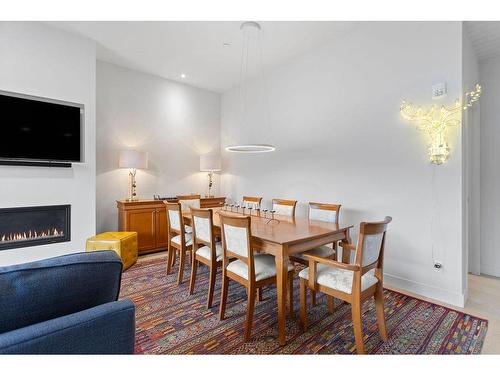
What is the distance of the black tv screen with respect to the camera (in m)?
3.01

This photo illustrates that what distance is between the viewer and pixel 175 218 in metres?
3.13

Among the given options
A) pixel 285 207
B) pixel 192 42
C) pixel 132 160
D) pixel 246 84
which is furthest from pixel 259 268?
pixel 246 84

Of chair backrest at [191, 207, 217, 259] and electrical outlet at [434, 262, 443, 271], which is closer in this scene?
chair backrest at [191, 207, 217, 259]

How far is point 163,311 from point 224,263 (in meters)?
0.76

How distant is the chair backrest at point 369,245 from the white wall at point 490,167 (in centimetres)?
239

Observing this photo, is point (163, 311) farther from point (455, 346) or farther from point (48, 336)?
point (455, 346)

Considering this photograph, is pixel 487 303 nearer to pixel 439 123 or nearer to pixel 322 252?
pixel 322 252

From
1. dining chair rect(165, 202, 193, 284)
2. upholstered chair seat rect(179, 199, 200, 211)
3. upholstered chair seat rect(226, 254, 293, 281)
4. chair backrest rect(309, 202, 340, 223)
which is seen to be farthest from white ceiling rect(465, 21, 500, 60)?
upholstered chair seat rect(179, 199, 200, 211)

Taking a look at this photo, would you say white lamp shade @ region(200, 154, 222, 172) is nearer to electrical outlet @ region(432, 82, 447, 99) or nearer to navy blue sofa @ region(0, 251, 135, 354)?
electrical outlet @ region(432, 82, 447, 99)

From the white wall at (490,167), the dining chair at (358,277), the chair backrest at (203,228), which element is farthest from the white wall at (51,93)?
the white wall at (490,167)

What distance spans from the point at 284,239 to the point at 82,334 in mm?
1408
